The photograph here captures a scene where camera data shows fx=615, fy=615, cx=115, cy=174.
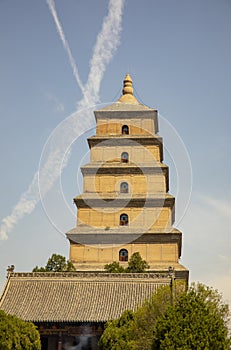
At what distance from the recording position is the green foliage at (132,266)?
128 feet

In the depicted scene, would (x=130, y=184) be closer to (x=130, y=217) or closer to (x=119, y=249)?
(x=130, y=217)

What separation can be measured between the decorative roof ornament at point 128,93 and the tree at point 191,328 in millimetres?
27306

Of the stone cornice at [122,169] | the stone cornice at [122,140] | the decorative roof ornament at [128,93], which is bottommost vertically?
the stone cornice at [122,169]

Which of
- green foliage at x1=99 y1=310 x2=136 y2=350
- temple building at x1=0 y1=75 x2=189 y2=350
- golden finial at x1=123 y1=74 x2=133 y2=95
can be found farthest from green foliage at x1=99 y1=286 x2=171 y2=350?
golden finial at x1=123 y1=74 x2=133 y2=95

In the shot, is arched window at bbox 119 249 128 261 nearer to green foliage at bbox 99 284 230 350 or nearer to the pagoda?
the pagoda

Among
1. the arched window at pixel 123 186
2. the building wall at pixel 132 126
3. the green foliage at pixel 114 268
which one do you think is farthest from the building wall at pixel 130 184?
the green foliage at pixel 114 268

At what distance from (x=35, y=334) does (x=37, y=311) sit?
5.42 meters

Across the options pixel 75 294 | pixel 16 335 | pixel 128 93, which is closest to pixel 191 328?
pixel 16 335

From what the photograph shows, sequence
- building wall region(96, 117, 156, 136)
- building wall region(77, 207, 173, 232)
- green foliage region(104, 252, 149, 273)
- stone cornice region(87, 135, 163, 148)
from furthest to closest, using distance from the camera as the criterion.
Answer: building wall region(96, 117, 156, 136)
stone cornice region(87, 135, 163, 148)
building wall region(77, 207, 173, 232)
green foliage region(104, 252, 149, 273)

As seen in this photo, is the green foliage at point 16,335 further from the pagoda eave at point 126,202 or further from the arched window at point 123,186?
the arched window at point 123,186

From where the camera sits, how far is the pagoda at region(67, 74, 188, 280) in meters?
42.2

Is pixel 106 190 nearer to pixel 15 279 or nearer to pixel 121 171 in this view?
pixel 121 171

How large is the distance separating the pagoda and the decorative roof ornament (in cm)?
8

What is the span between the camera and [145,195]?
1724 inches
